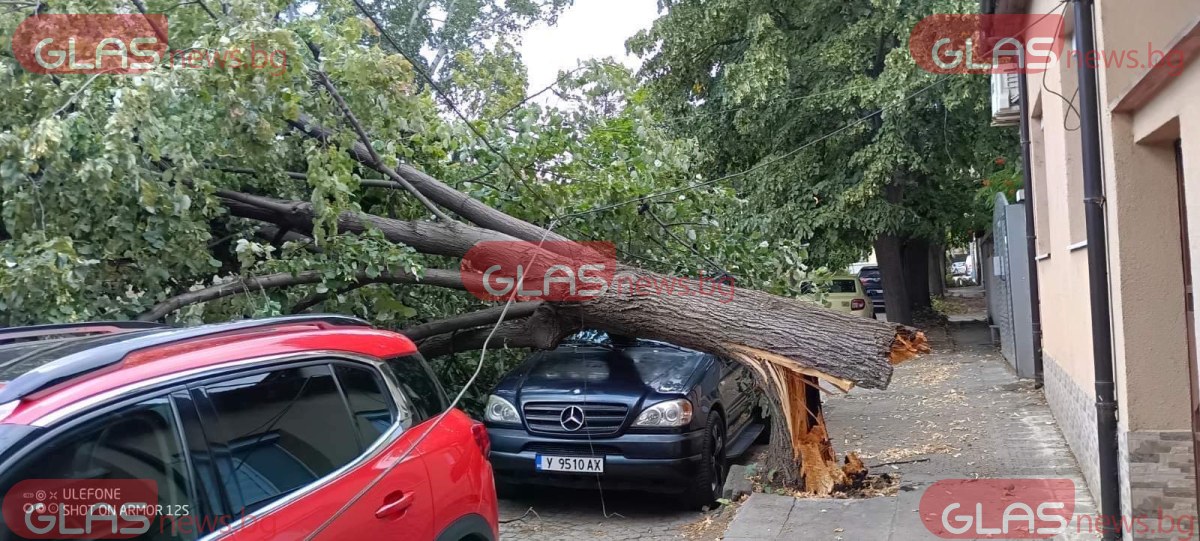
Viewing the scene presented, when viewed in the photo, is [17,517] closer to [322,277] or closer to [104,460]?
[104,460]

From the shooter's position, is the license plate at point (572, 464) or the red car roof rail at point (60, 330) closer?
the red car roof rail at point (60, 330)

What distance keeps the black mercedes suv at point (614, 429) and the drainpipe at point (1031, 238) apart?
5409mm

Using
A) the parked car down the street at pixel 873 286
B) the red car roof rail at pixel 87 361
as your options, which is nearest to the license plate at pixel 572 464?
the red car roof rail at pixel 87 361

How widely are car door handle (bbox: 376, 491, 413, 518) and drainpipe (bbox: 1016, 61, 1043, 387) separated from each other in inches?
360

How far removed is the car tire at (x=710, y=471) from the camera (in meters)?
6.86

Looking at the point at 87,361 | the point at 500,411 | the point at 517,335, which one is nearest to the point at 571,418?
the point at 500,411

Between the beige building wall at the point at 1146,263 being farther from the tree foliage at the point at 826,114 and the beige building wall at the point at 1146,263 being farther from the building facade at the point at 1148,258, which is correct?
the tree foliage at the point at 826,114

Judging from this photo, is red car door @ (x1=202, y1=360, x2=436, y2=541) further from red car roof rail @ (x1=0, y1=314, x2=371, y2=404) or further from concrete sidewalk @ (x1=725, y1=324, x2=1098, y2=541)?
concrete sidewalk @ (x1=725, y1=324, x2=1098, y2=541)

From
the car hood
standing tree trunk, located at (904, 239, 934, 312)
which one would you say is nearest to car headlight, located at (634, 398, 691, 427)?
the car hood

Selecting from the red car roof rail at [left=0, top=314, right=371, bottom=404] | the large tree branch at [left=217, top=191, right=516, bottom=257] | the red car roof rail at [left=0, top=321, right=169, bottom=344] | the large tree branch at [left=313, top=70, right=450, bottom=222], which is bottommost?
the red car roof rail at [left=0, top=314, right=371, bottom=404]

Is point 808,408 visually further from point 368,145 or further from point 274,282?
point 274,282

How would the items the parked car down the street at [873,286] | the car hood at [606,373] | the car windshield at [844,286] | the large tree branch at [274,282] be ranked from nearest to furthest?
the large tree branch at [274,282] < the car hood at [606,373] < the car windshield at [844,286] < the parked car down the street at [873,286]

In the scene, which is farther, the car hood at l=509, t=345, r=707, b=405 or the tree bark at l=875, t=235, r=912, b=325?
the tree bark at l=875, t=235, r=912, b=325

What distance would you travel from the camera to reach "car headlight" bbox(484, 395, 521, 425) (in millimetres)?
7078
